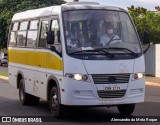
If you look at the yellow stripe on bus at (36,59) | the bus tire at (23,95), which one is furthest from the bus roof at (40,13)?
the bus tire at (23,95)

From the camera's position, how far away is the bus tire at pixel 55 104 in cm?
1145

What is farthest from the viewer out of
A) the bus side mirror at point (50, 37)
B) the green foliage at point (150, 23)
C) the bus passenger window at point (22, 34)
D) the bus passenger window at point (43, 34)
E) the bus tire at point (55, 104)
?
the green foliage at point (150, 23)

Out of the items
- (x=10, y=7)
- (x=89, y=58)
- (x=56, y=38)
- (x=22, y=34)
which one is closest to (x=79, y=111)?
(x=56, y=38)

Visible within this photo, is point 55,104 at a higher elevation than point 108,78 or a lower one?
lower

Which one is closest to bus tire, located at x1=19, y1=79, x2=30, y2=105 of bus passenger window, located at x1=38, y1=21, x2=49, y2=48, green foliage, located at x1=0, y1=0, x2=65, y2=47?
bus passenger window, located at x1=38, y1=21, x2=49, y2=48

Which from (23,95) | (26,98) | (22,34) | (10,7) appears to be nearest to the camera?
(26,98)

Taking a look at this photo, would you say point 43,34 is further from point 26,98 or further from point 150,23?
point 150,23

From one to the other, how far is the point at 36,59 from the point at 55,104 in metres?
2.08

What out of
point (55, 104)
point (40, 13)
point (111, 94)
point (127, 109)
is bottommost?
point (127, 109)

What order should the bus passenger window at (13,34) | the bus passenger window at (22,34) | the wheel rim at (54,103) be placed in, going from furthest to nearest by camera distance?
the bus passenger window at (13,34) → the bus passenger window at (22,34) → the wheel rim at (54,103)

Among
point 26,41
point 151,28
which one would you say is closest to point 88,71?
point 26,41

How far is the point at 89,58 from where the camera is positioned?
11.1 meters

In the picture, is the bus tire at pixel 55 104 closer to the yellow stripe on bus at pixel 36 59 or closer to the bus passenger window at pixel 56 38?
the yellow stripe on bus at pixel 36 59

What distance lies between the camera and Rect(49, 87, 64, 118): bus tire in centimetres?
1145
